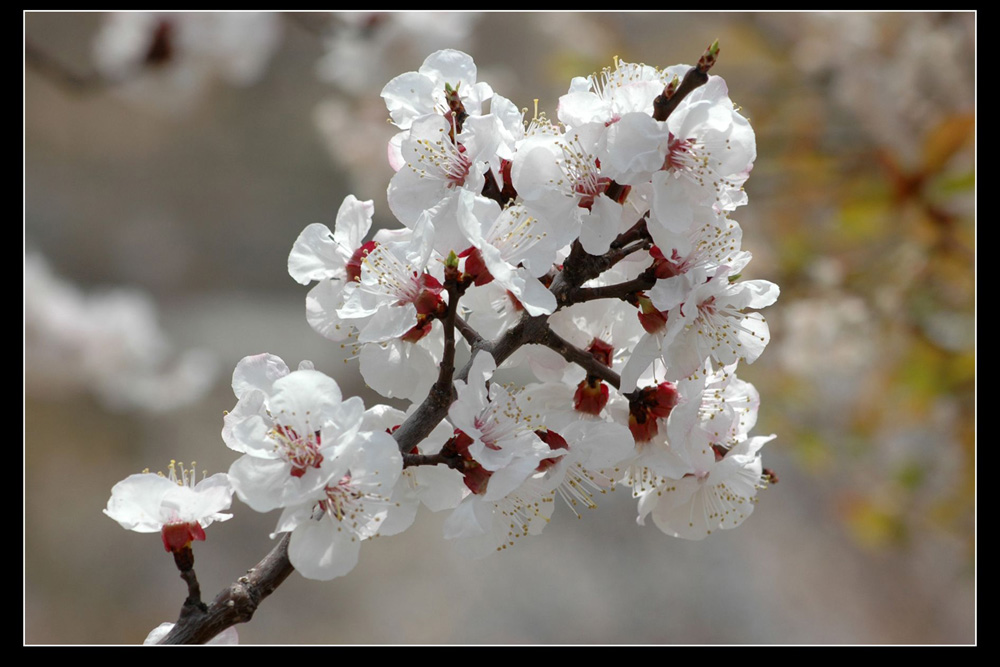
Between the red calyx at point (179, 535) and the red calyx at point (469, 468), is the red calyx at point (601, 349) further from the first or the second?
the red calyx at point (179, 535)

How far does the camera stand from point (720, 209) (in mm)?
498

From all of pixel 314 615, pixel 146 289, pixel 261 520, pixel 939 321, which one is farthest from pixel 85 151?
pixel 939 321

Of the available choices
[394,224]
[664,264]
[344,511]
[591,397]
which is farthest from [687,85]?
[394,224]

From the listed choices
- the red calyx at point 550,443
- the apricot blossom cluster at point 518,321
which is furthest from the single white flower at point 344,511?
the red calyx at point 550,443

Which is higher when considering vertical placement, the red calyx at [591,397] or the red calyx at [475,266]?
the red calyx at [475,266]

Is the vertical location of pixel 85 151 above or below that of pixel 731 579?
above

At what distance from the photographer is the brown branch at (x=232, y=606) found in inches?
18.2

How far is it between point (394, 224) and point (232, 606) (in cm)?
202

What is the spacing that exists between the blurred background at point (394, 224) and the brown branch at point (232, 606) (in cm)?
30

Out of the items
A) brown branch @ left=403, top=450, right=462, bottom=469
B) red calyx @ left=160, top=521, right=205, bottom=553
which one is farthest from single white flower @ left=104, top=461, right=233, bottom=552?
brown branch @ left=403, top=450, right=462, bottom=469

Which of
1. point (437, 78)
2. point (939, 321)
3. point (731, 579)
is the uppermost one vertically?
point (437, 78)

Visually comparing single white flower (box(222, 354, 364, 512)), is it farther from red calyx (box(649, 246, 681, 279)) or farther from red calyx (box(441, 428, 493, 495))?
red calyx (box(649, 246, 681, 279))
